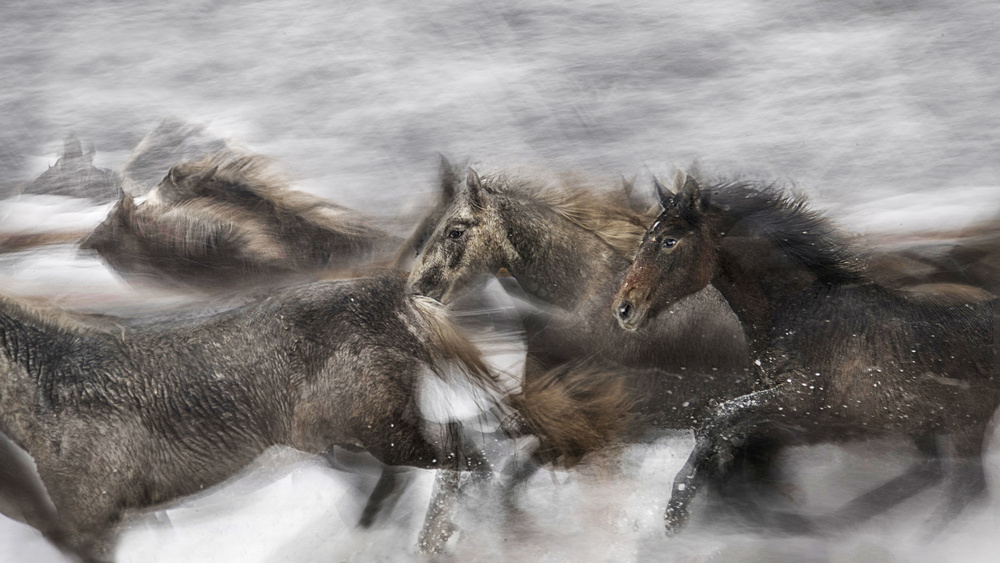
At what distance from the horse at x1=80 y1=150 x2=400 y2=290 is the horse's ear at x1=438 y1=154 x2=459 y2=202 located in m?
0.15

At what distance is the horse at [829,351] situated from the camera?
1271mm

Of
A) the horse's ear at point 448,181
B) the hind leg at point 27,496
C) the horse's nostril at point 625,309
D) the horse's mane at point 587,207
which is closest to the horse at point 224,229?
the horse's ear at point 448,181

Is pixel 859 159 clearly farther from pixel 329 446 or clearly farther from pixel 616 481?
pixel 329 446

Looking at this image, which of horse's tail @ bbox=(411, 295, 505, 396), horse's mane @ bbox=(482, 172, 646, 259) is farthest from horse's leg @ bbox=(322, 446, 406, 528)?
horse's mane @ bbox=(482, 172, 646, 259)

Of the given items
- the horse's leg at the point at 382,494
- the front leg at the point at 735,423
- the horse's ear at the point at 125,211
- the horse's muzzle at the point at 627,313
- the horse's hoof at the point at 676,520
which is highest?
the horse's ear at the point at 125,211

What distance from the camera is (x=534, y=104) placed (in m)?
1.59

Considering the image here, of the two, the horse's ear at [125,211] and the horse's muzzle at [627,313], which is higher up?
the horse's ear at [125,211]

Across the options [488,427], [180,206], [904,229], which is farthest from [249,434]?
[904,229]

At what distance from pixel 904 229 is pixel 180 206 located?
52.0 inches

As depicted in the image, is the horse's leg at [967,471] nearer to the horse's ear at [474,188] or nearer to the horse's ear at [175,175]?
the horse's ear at [474,188]

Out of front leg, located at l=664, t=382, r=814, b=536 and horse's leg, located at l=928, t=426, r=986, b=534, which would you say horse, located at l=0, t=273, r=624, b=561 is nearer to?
front leg, located at l=664, t=382, r=814, b=536

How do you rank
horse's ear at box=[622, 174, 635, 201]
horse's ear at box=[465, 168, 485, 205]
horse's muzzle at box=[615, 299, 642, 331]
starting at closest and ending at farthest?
horse's muzzle at box=[615, 299, 642, 331]
horse's ear at box=[465, 168, 485, 205]
horse's ear at box=[622, 174, 635, 201]

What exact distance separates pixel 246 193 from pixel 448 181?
413 millimetres

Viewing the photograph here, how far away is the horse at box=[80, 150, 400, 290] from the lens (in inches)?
57.0
